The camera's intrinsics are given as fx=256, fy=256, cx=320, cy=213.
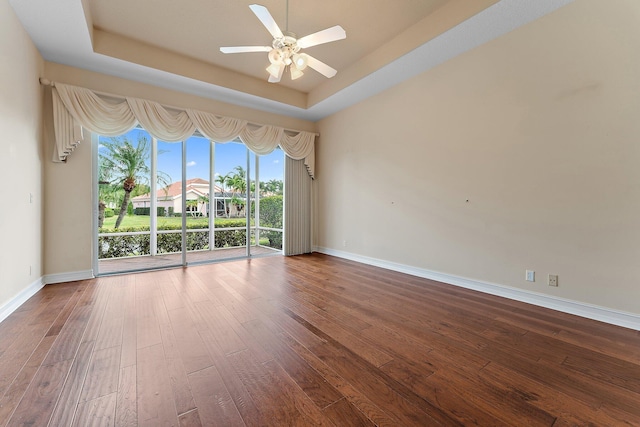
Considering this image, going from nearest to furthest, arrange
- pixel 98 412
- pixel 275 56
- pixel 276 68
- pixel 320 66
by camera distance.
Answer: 1. pixel 98 412
2. pixel 275 56
3. pixel 276 68
4. pixel 320 66

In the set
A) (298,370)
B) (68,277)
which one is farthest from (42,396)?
(68,277)

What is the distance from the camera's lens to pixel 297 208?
19.5 ft

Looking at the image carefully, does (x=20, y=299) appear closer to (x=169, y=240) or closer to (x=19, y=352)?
(x=19, y=352)

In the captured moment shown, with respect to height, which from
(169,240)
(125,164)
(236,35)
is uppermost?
(236,35)

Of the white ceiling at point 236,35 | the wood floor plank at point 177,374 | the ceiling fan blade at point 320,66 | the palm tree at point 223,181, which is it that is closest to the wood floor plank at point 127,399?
the wood floor plank at point 177,374

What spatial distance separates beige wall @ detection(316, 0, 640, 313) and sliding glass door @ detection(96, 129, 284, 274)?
2.84 m

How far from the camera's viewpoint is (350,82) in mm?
4406

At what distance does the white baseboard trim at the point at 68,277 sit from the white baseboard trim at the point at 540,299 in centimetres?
479

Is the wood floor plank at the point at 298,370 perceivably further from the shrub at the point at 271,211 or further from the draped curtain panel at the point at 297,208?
the shrub at the point at 271,211

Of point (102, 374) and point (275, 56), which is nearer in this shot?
point (102, 374)

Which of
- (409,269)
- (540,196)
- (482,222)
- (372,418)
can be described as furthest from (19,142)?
(540,196)

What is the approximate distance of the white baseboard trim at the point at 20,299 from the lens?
2503 mm

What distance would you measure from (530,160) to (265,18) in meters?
3.22

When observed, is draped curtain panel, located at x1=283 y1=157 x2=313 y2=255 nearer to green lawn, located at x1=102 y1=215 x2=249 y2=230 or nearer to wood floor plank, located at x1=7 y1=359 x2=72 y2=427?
green lawn, located at x1=102 y1=215 x2=249 y2=230
